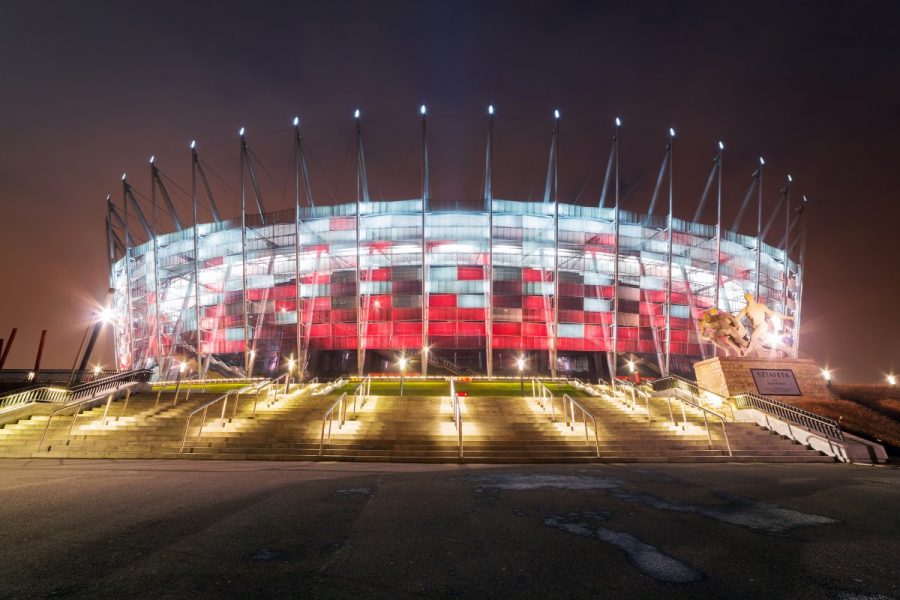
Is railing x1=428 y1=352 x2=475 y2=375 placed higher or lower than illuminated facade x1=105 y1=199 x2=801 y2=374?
lower

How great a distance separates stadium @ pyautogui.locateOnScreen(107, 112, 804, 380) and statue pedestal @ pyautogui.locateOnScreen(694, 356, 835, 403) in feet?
83.8

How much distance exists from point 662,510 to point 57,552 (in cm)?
730

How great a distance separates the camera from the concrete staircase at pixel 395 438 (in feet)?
48.0

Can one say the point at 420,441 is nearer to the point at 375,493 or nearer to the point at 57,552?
the point at 375,493

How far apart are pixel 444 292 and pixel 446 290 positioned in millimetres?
325

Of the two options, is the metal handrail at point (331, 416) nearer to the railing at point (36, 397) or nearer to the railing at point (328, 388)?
the railing at point (328, 388)

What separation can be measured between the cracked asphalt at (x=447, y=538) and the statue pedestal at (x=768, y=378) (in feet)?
50.8

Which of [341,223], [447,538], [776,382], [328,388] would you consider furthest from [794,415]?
[341,223]

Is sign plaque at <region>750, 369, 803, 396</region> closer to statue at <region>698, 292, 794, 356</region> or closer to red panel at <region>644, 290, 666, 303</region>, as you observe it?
statue at <region>698, 292, 794, 356</region>

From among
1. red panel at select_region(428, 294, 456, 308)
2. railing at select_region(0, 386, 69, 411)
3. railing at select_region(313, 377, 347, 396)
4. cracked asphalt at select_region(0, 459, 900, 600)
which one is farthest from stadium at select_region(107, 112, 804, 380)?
cracked asphalt at select_region(0, 459, 900, 600)

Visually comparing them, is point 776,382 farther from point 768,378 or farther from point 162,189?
point 162,189

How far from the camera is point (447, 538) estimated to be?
5.38 m

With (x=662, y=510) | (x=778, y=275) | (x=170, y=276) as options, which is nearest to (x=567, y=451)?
(x=662, y=510)

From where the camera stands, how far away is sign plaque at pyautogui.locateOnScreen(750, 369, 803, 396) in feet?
77.6
